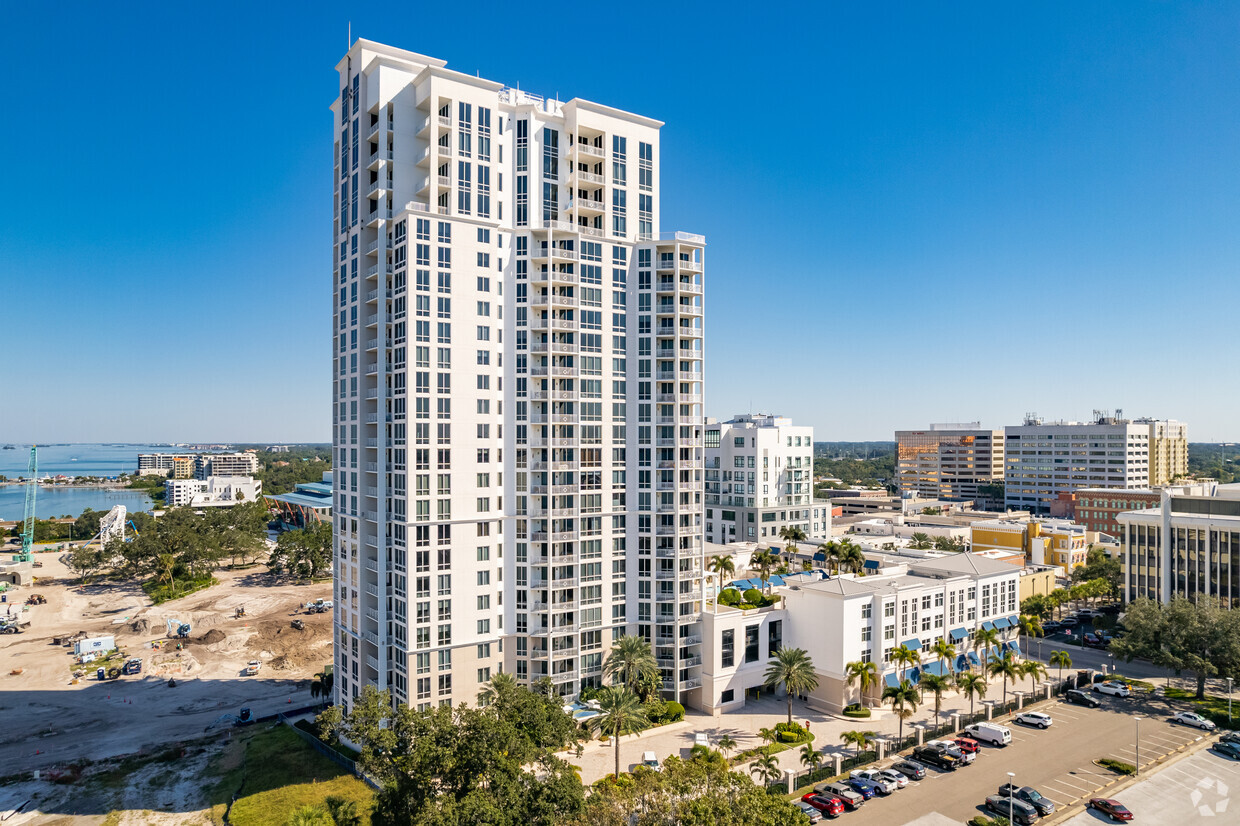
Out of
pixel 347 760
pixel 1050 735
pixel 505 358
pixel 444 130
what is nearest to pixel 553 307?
pixel 505 358

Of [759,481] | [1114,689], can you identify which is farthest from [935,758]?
[759,481]

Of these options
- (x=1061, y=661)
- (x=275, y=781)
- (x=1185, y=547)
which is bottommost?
(x=275, y=781)

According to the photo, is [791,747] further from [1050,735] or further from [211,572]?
[211,572]

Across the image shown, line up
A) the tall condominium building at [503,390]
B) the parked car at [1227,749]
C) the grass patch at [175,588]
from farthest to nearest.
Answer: the grass patch at [175,588]
the tall condominium building at [503,390]
the parked car at [1227,749]

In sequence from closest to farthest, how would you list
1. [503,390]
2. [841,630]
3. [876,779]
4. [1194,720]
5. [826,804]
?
[826,804]
[876,779]
[1194,720]
[503,390]
[841,630]

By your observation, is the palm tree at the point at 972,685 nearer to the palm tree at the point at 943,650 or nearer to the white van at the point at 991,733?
the white van at the point at 991,733

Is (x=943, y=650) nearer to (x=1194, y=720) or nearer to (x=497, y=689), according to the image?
(x=1194, y=720)

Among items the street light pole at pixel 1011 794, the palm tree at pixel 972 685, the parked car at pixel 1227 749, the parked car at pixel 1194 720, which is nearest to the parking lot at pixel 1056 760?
the parked car at pixel 1194 720
